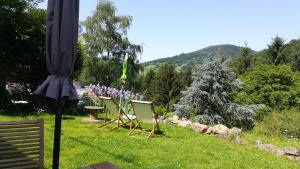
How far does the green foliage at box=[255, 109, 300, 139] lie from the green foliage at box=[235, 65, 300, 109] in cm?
731

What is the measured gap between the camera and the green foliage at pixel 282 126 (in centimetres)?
1214

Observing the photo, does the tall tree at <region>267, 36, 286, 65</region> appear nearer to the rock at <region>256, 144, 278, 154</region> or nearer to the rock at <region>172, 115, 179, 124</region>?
the rock at <region>172, 115, 179, 124</region>

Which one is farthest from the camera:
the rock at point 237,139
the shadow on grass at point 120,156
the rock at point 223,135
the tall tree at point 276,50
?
the tall tree at point 276,50

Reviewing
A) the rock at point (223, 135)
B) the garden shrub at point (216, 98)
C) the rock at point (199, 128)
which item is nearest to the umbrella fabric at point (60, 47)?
the rock at point (223, 135)

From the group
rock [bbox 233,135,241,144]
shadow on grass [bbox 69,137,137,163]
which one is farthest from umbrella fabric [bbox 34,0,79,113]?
rock [bbox 233,135,241,144]

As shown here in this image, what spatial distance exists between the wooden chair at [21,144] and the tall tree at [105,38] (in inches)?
1120

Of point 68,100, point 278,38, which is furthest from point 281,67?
point 68,100

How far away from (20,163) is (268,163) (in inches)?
211

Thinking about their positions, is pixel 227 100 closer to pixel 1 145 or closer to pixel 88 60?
pixel 1 145

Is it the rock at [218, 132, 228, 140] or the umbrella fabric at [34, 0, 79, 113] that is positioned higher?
the umbrella fabric at [34, 0, 79, 113]

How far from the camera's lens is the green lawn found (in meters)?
6.77

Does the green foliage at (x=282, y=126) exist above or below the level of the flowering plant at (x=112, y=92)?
below

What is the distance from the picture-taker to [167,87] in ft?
89.9

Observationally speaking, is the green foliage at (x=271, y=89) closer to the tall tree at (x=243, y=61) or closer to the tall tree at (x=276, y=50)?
the tall tree at (x=276, y=50)
